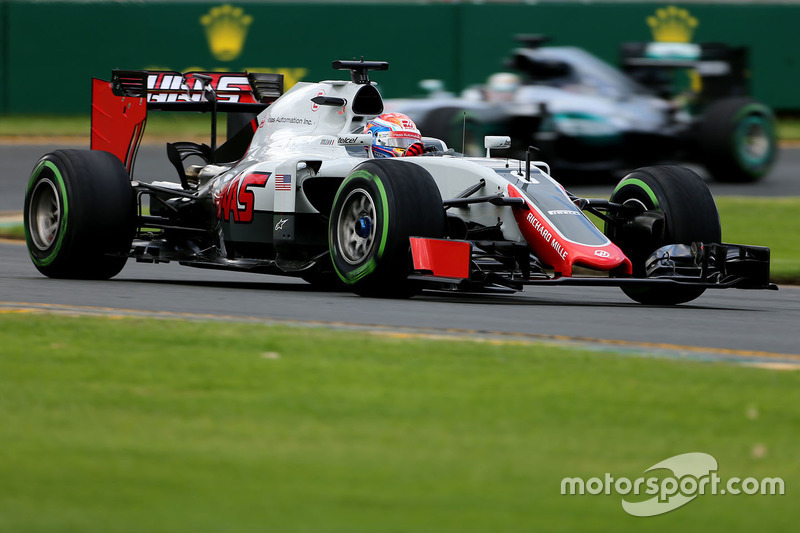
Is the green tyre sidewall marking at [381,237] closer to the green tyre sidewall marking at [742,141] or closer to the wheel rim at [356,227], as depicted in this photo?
the wheel rim at [356,227]

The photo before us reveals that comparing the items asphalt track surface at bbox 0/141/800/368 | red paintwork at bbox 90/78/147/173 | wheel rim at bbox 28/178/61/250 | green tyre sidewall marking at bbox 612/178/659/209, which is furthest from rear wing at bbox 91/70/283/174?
green tyre sidewall marking at bbox 612/178/659/209

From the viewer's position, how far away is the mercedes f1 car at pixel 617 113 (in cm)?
2277

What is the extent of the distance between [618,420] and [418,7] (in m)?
29.0

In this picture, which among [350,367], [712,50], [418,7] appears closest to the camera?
[350,367]

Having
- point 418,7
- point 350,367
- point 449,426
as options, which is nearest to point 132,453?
point 449,426

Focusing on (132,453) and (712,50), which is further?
(712,50)

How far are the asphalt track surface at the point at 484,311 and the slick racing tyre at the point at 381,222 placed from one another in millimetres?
176

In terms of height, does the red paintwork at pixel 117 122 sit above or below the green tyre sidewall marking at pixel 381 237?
above

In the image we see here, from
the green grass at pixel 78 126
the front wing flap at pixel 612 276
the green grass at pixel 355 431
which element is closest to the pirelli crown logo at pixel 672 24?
the green grass at pixel 78 126

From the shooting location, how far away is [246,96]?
14266 millimetres

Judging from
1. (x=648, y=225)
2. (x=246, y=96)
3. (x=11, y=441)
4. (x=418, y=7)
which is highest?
(x=418, y=7)

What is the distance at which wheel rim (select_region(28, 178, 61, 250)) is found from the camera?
12.6m

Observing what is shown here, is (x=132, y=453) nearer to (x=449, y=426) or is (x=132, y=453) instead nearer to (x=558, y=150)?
(x=449, y=426)

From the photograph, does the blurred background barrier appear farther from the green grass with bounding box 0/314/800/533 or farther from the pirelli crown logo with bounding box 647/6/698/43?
the green grass with bounding box 0/314/800/533
